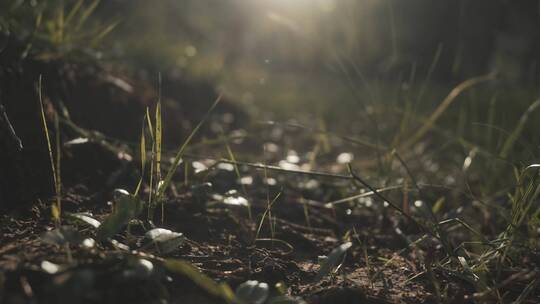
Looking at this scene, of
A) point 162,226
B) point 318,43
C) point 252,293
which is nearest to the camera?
point 252,293

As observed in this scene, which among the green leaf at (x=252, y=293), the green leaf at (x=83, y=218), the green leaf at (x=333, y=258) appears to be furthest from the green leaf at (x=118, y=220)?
the green leaf at (x=333, y=258)

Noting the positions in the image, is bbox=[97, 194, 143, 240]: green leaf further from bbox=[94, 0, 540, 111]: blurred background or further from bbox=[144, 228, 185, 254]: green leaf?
bbox=[94, 0, 540, 111]: blurred background

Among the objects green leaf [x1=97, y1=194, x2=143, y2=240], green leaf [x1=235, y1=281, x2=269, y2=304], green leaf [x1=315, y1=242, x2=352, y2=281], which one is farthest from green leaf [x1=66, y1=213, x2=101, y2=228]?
green leaf [x1=315, y1=242, x2=352, y2=281]

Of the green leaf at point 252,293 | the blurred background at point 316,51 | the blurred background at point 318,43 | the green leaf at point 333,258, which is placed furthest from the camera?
the blurred background at point 318,43

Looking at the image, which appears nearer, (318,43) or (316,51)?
(318,43)

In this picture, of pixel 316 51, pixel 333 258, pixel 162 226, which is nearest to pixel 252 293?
pixel 333 258

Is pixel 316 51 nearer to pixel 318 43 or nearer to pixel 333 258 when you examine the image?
pixel 318 43

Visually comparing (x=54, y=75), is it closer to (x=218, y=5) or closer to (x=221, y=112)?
(x=221, y=112)

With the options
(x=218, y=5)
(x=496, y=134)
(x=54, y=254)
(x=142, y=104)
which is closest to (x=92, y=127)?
(x=142, y=104)

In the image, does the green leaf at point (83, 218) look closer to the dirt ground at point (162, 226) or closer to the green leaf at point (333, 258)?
the dirt ground at point (162, 226)

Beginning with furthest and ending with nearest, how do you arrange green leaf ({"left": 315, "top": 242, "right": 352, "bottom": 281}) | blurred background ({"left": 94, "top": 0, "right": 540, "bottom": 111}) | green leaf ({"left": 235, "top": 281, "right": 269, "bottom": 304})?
blurred background ({"left": 94, "top": 0, "right": 540, "bottom": 111}), green leaf ({"left": 315, "top": 242, "right": 352, "bottom": 281}), green leaf ({"left": 235, "top": 281, "right": 269, "bottom": 304})
